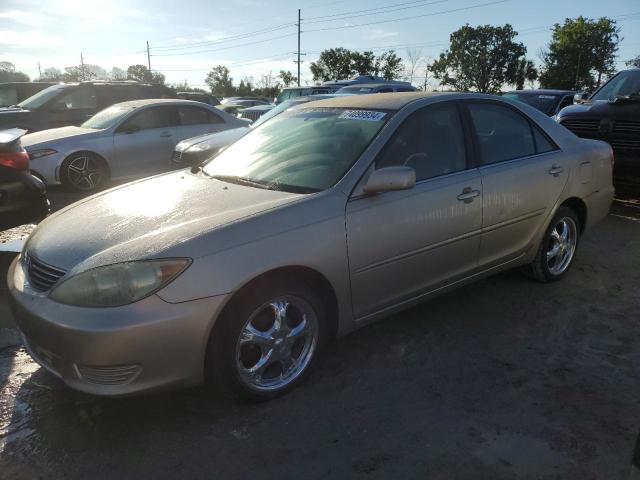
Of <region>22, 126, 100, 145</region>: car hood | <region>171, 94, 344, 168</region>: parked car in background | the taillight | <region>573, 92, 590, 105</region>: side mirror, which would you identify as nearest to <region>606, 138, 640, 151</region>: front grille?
<region>573, 92, 590, 105</region>: side mirror

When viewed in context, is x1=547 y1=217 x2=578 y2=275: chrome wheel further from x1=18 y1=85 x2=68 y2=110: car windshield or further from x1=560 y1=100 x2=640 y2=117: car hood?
x1=18 y1=85 x2=68 y2=110: car windshield

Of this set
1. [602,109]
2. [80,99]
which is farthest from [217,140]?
[602,109]

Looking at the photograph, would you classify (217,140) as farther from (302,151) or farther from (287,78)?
(287,78)

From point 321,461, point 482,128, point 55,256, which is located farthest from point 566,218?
point 55,256

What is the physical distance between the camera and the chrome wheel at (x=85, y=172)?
806cm

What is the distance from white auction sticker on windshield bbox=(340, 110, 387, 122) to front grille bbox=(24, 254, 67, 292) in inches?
78.3

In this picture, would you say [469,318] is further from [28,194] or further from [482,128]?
[28,194]

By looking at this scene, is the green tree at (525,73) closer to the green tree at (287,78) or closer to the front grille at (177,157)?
the green tree at (287,78)

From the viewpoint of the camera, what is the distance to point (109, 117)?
8.88m

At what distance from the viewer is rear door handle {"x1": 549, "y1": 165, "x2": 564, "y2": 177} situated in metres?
4.09

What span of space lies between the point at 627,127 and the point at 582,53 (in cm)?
5395

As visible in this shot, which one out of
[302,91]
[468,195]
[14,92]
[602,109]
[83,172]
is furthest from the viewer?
[302,91]

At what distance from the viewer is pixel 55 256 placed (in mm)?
2609

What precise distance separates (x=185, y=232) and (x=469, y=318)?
2.24m
